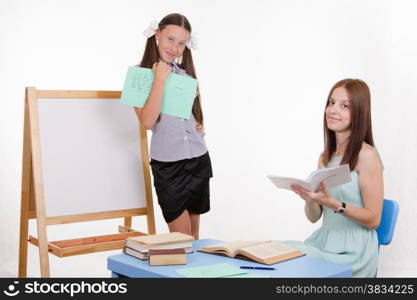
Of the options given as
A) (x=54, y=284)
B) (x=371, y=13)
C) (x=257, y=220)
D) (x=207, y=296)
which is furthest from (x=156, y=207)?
(x=207, y=296)

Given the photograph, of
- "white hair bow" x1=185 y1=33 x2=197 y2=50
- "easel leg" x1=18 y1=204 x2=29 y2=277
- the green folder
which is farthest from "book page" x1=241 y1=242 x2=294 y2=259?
"easel leg" x1=18 y1=204 x2=29 y2=277

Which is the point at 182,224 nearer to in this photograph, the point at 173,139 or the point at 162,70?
the point at 173,139

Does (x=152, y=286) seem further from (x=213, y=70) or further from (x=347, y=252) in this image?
(x=213, y=70)

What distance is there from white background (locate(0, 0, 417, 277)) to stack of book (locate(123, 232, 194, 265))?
1.79 meters

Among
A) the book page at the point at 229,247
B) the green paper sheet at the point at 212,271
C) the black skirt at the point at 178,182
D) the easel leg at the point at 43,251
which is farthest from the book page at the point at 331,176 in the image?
the easel leg at the point at 43,251

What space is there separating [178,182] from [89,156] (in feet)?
1.60

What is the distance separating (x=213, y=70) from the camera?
16.6ft

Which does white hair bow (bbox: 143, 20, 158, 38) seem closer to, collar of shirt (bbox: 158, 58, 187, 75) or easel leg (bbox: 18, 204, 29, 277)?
collar of shirt (bbox: 158, 58, 187, 75)

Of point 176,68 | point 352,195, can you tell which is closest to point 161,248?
point 352,195

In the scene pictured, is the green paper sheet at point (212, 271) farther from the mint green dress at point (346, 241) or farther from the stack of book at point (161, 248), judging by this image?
the mint green dress at point (346, 241)

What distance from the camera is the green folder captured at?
3006mm

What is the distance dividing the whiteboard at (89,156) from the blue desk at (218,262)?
2.50 feet

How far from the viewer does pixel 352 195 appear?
8.78 ft

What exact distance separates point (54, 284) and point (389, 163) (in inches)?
117
